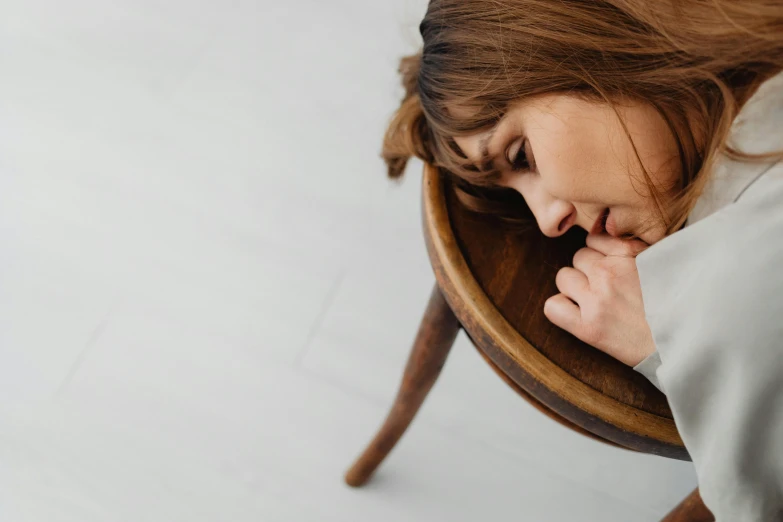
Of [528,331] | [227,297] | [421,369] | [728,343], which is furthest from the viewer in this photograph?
[227,297]

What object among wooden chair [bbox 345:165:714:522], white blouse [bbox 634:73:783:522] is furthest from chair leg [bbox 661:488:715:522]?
white blouse [bbox 634:73:783:522]

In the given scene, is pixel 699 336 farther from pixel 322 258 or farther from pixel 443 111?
pixel 322 258

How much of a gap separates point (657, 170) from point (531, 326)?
15 cm

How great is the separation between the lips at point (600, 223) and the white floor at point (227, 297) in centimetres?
38

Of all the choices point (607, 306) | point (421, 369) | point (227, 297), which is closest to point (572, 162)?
point (607, 306)

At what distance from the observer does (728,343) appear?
395mm

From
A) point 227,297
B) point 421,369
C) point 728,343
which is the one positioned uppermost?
point 728,343

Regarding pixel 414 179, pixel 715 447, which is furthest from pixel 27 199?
pixel 715 447

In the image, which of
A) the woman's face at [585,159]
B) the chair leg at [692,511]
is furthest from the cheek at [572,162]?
the chair leg at [692,511]

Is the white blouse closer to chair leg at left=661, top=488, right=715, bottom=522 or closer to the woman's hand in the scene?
the woman's hand

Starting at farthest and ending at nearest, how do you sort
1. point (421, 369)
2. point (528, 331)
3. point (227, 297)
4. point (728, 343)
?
point (227, 297) → point (421, 369) → point (528, 331) → point (728, 343)

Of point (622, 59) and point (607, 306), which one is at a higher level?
point (622, 59)

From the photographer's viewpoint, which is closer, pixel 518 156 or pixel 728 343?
pixel 728 343

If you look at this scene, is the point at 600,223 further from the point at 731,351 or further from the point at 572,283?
the point at 731,351
